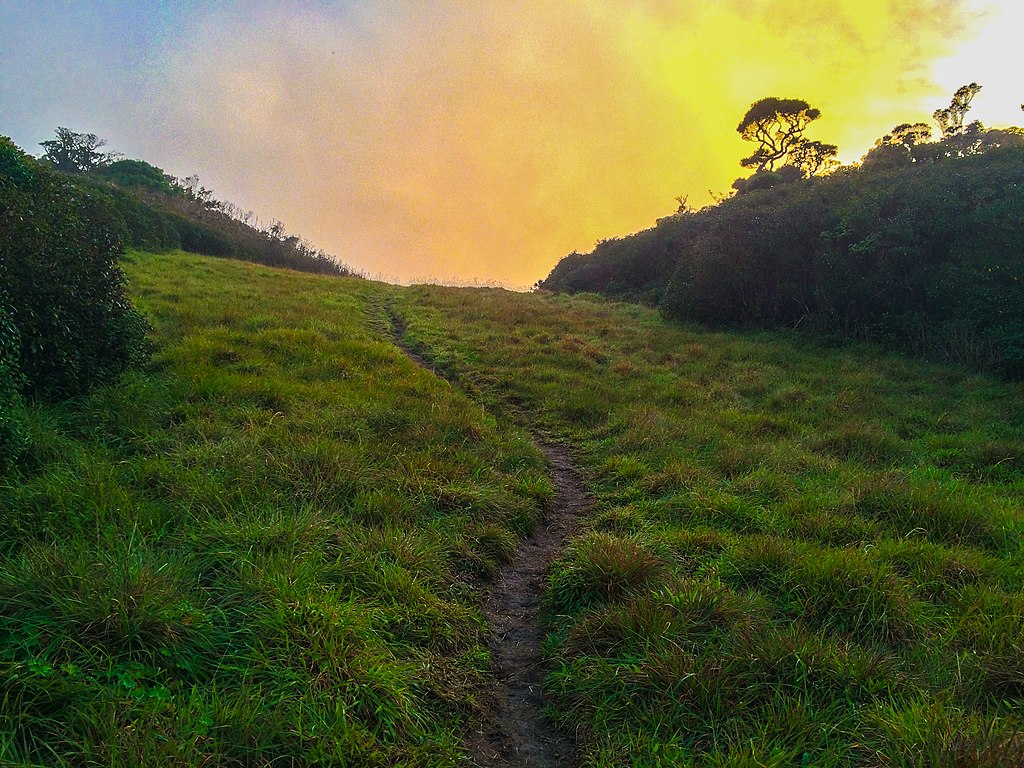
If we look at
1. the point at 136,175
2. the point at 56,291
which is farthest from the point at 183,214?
the point at 56,291

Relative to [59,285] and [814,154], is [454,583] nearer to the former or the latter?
[59,285]

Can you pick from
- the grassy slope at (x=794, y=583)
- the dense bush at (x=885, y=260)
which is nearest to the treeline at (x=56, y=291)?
the grassy slope at (x=794, y=583)

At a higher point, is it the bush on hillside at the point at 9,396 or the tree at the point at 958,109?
the tree at the point at 958,109

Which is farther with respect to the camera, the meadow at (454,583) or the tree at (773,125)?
the tree at (773,125)

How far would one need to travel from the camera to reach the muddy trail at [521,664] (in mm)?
2715

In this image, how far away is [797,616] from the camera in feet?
11.0

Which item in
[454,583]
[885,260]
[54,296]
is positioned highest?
[885,260]

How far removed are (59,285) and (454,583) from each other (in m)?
5.32

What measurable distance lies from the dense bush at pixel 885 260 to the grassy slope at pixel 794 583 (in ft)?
9.93

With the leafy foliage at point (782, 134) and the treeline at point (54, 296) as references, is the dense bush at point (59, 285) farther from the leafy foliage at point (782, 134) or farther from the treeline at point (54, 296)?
the leafy foliage at point (782, 134)

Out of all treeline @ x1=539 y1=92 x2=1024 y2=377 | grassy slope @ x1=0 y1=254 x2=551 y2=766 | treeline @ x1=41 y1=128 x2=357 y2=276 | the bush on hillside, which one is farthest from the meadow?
treeline @ x1=41 y1=128 x2=357 y2=276

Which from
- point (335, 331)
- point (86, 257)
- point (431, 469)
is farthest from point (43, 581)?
point (335, 331)

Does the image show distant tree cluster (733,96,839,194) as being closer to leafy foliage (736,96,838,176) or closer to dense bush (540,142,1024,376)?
leafy foliage (736,96,838,176)

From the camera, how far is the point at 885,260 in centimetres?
1284
